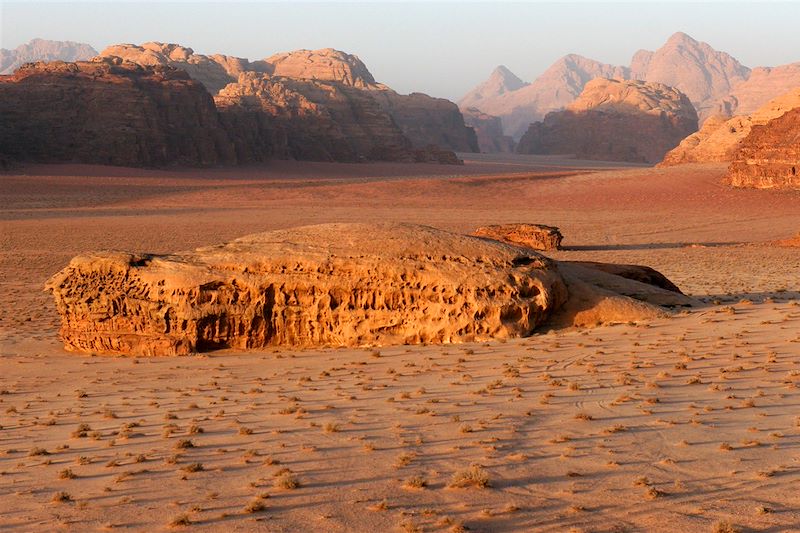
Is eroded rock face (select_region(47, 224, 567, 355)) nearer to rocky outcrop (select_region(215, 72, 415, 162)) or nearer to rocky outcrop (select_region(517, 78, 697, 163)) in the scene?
rocky outcrop (select_region(215, 72, 415, 162))

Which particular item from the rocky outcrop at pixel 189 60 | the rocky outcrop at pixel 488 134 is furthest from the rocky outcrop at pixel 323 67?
the rocky outcrop at pixel 488 134

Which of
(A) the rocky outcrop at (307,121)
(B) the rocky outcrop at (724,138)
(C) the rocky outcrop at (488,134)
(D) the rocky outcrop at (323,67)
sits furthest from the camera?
(C) the rocky outcrop at (488,134)

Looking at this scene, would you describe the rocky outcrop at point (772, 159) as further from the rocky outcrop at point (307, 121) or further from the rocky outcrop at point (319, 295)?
the rocky outcrop at point (307, 121)

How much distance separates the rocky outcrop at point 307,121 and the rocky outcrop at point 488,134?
51.7 m

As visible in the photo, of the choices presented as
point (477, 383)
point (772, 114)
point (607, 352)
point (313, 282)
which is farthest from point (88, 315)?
point (772, 114)

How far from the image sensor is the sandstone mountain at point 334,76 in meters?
107

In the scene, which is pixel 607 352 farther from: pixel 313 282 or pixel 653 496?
pixel 653 496

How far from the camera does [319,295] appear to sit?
454 inches

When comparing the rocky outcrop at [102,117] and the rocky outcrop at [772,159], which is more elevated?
the rocky outcrop at [102,117]

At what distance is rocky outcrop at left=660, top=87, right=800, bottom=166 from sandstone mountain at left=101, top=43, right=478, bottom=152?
42423mm

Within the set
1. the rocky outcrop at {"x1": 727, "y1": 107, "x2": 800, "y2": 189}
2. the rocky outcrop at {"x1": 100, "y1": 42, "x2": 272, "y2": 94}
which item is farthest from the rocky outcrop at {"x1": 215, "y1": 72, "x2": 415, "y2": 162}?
the rocky outcrop at {"x1": 727, "y1": 107, "x2": 800, "y2": 189}

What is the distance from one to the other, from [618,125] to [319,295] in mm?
111037

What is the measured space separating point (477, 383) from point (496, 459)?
2587 mm

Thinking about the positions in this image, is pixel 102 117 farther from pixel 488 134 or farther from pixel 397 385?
pixel 488 134
